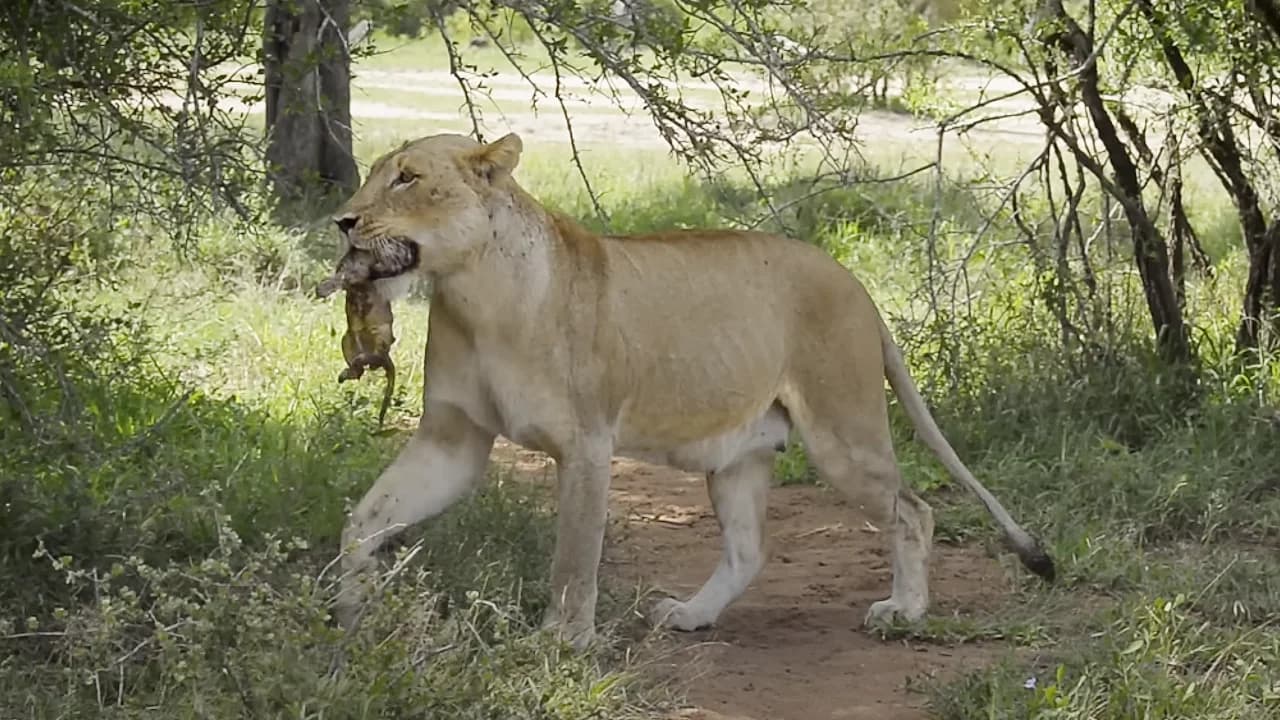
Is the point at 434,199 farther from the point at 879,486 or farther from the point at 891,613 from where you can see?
Answer: the point at 891,613

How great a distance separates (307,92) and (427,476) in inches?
46.6

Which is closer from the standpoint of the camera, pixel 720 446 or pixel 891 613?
pixel 720 446

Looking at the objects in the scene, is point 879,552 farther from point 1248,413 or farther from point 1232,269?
point 1232,269

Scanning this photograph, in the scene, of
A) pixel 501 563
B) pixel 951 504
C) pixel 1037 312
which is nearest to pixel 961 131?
pixel 1037 312

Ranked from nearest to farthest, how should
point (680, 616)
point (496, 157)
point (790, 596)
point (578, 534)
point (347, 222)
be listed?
point (347, 222) → point (496, 157) → point (578, 534) → point (680, 616) → point (790, 596)

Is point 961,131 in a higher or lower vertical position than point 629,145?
higher

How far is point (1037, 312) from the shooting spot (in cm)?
814

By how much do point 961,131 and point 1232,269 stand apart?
2.19 m

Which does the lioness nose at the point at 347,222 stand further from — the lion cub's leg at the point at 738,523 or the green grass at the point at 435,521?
the lion cub's leg at the point at 738,523

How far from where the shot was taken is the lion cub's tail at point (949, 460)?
587cm

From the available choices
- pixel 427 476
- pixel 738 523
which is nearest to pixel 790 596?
pixel 738 523

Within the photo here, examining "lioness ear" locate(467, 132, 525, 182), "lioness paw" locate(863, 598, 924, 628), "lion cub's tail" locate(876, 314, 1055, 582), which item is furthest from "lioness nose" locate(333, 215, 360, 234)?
"lioness paw" locate(863, 598, 924, 628)

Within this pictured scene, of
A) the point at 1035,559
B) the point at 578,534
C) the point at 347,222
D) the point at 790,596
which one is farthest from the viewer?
the point at 790,596

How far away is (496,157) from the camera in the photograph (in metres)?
4.89
